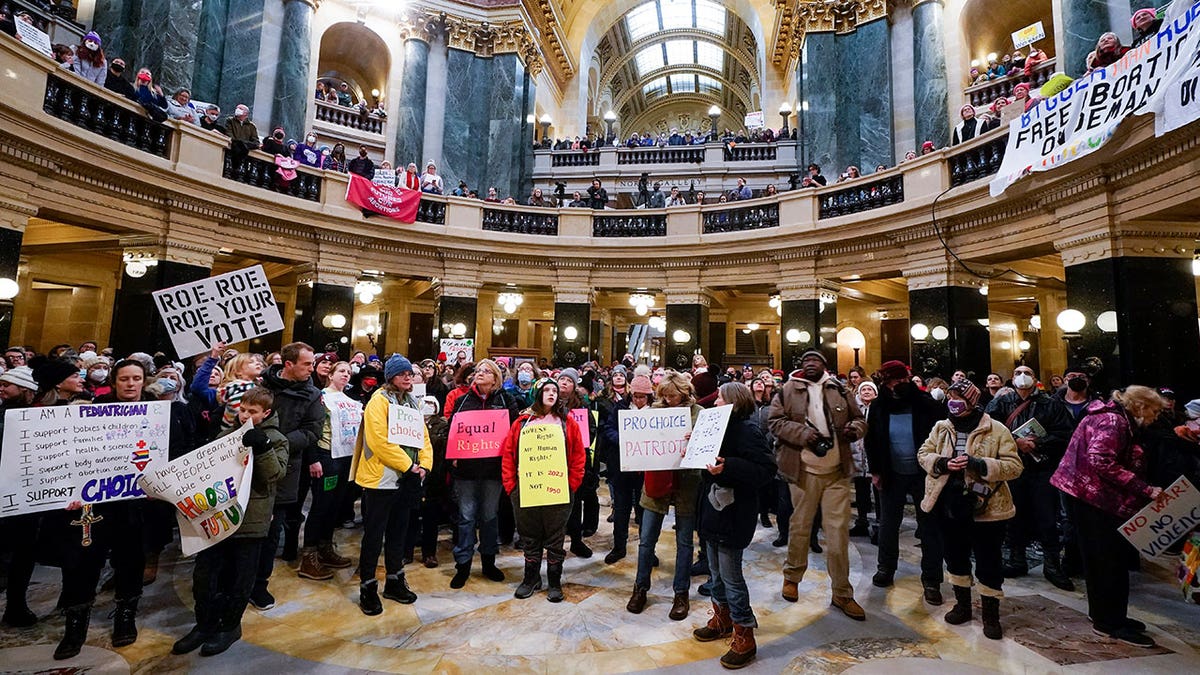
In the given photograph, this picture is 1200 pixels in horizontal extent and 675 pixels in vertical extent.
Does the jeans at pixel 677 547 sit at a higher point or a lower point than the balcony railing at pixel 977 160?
lower

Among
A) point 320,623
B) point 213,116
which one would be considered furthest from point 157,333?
point 320,623

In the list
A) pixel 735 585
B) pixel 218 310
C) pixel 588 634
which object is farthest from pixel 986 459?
pixel 218 310

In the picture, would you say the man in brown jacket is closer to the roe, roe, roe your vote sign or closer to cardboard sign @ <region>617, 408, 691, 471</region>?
cardboard sign @ <region>617, 408, 691, 471</region>

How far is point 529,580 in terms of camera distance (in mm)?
4789

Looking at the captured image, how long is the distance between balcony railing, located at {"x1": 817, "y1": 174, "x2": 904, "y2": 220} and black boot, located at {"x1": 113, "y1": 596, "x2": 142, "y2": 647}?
45.7 ft

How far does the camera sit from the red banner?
13609 millimetres

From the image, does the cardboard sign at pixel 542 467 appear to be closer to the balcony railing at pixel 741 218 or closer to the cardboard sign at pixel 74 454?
the cardboard sign at pixel 74 454

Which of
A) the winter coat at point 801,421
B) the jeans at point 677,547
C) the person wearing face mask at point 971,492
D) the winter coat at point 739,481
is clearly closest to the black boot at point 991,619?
the person wearing face mask at point 971,492

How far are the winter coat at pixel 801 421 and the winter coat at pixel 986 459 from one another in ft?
1.81

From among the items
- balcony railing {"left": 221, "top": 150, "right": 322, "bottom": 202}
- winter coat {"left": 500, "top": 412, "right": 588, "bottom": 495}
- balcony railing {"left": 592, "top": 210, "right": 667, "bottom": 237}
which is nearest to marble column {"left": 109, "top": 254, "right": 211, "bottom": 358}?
balcony railing {"left": 221, "top": 150, "right": 322, "bottom": 202}

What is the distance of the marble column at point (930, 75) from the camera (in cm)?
1545

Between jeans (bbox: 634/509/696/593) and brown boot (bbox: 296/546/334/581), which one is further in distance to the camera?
brown boot (bbox: 296/546/334/581)

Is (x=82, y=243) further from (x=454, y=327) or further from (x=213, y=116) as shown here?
(x=454, y=327)

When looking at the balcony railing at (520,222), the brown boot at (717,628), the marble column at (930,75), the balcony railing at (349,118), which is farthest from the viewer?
the balcony railing at (349,118)
